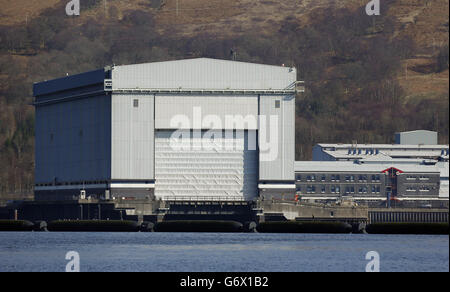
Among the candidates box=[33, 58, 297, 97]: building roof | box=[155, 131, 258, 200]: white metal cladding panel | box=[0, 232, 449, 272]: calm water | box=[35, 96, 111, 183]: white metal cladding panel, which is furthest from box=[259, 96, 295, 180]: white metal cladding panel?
box=[0, 232, 449, 272]: calm water

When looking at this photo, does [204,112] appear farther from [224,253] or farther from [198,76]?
[224,253]

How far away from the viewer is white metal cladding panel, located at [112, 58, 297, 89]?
187875 mm

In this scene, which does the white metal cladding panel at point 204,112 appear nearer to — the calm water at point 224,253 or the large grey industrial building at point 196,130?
the large grey industrial building at point 196,130

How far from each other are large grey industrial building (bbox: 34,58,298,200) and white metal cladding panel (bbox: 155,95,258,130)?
0.16 meters

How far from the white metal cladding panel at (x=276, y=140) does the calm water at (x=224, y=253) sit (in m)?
43.6

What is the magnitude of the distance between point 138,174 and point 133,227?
21.0m

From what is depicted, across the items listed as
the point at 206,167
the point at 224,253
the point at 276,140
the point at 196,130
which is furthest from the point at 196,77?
the point at 224,253

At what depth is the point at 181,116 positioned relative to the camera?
18675cm

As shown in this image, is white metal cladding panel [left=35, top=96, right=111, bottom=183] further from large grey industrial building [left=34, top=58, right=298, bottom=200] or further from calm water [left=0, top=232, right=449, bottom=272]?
calm water [left=0, top=232, right=449, bottom=272]
